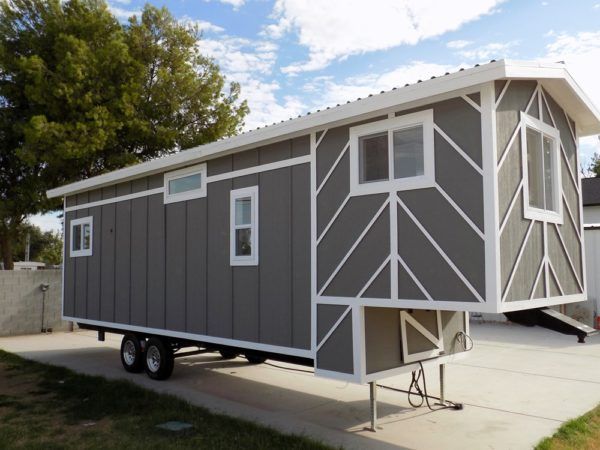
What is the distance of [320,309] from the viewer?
18.1ft

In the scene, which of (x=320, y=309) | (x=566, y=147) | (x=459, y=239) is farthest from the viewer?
(x=566, y=147)

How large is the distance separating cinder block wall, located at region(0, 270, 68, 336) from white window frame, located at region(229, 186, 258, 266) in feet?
29.5

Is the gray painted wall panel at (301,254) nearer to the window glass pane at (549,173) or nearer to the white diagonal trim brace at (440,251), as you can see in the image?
the white diagonal trim brace at (440,251)

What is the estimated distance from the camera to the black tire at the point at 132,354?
8.29 metres

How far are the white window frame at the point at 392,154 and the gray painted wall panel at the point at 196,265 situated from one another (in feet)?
8.93

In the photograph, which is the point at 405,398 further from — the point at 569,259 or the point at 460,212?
the point at 460,212

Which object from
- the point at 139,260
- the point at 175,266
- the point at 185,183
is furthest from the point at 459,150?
the point at 139,260

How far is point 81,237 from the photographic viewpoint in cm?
1001

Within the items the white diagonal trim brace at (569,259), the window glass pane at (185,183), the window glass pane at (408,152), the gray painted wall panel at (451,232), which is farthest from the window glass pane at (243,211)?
the white diagonal trim brace at (569,259)

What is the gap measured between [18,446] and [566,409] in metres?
5.88

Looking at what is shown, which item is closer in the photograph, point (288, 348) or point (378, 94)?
point (378, 94)

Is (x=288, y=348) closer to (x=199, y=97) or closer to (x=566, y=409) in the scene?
(x=566, y=409)

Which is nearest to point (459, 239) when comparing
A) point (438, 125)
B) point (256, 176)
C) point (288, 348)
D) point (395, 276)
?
point (395, 276)

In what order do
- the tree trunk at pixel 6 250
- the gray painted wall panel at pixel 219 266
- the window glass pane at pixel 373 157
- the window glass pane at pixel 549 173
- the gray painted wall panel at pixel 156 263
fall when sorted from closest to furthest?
the window glass pane at pixel 373 157
the window glass pane at pixel 549 173
the gray painted wall panel at pixel 219 266
the gray painted wall panel at pixel 156 263
the tree trunk at pixel 6 250
